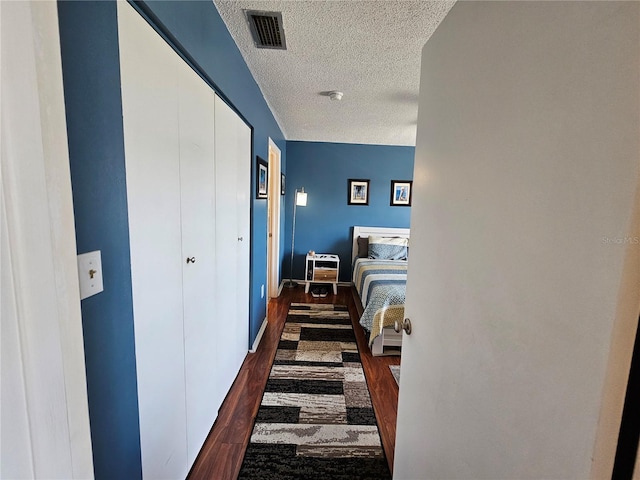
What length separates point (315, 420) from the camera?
5.92 ft

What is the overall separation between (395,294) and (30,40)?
2636 mm

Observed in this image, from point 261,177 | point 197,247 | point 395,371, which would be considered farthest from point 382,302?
point 197,247

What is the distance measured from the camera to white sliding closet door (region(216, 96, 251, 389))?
167cm

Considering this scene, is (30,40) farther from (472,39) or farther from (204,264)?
(204,264)

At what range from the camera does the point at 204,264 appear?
148cm

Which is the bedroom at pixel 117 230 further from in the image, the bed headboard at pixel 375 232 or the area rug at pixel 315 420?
the bed headboard at pixel 375 232

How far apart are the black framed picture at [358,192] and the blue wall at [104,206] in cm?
378

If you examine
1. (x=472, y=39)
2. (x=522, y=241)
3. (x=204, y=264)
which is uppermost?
(x=472, y=39)

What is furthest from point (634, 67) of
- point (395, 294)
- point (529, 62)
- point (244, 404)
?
point (395, 294)

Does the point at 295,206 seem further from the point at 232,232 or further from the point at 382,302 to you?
the point at 232,232

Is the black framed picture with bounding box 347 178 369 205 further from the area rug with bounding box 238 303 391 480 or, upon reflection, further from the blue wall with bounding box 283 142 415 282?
the area rug with bounding box 238 303 391 480

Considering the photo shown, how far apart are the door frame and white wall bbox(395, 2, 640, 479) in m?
3.01

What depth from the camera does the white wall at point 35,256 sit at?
1.41ft

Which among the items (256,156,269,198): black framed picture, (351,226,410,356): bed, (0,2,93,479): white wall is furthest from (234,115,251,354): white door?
(0,2,93,479): white wall
